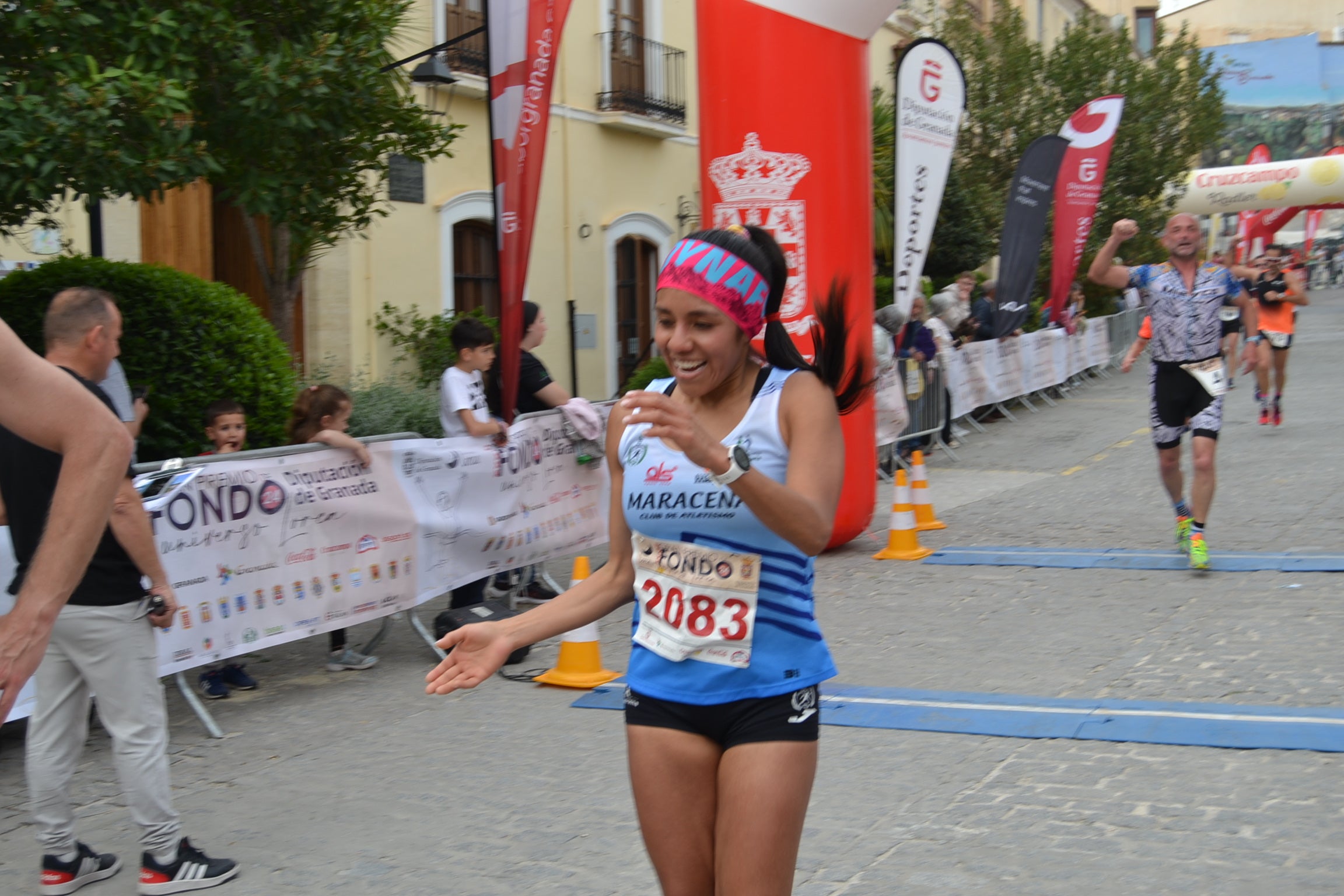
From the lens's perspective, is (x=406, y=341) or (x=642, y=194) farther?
(x=642, y=194)

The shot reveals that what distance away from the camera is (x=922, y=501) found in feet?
34.9

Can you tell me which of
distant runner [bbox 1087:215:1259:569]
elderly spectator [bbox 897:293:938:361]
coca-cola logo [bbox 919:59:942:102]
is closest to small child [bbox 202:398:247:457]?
distant runner [bbox 1087:215:1259:569]

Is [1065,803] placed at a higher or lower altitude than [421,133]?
lower

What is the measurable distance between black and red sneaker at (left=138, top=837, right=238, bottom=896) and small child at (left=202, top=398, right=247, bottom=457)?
272 centimetres

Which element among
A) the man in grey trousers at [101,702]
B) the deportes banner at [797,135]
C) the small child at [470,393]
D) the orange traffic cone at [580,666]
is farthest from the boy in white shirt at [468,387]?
the man in grey trousers at [101,702]

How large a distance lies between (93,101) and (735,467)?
5.50 meters

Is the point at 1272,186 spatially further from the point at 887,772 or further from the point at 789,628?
the point at 789,628

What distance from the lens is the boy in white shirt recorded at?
7.69 m

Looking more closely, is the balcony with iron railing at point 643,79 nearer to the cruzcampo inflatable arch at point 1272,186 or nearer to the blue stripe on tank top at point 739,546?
the cruzcampo inflatable arch at point 1272,186

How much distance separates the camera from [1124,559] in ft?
29.1

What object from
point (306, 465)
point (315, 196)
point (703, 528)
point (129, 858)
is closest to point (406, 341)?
point (315, 196)

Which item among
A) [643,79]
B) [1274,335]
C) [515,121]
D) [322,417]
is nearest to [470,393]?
[322,417]

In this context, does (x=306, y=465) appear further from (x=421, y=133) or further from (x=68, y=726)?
(x=421, y=133)

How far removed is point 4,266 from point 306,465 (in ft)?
20.4
